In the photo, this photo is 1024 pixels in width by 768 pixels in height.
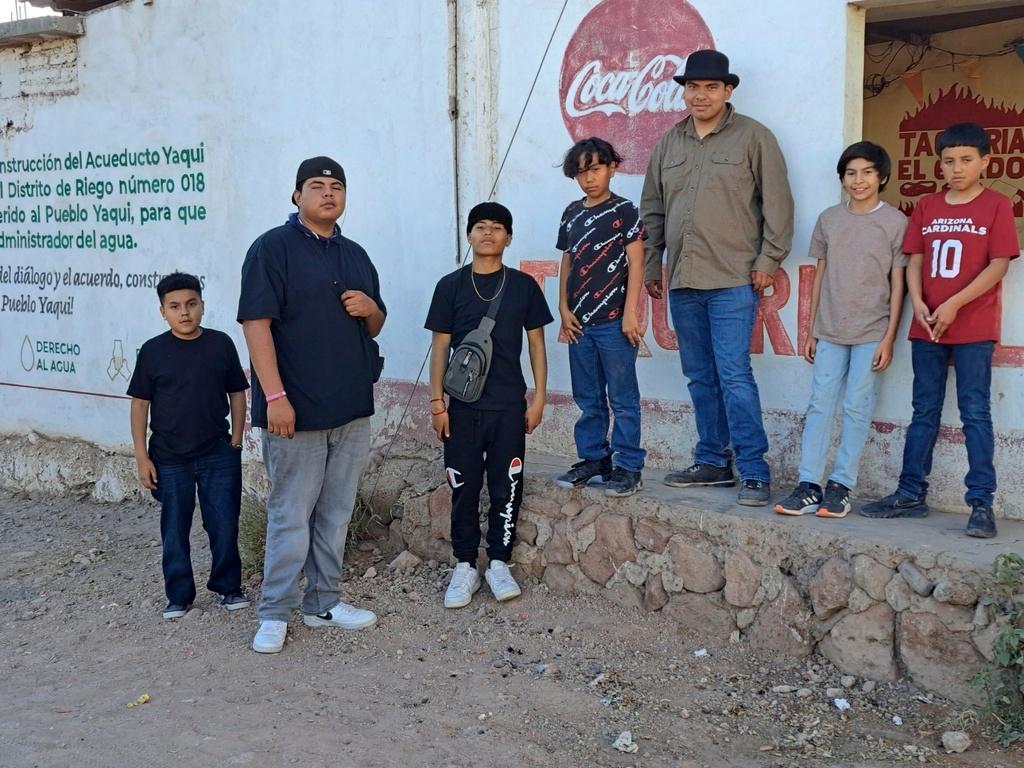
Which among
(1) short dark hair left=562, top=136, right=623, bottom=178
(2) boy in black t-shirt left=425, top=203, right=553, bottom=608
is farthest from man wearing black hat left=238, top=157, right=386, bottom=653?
(1) short dark hair left=562, top=136, right=623, bottom=178

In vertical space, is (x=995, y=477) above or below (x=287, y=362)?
below

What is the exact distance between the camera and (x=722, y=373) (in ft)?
15.8

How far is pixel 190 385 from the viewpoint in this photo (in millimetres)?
5043

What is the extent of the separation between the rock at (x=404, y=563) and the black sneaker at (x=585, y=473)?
0.99 m

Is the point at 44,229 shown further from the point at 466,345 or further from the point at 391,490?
the point at 466,345

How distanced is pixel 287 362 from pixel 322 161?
32.6 inches

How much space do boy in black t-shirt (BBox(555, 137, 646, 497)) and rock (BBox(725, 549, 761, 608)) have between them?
0.59 metres

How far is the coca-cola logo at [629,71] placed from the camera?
17.1ft

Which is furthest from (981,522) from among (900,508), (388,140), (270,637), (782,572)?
(388,140)

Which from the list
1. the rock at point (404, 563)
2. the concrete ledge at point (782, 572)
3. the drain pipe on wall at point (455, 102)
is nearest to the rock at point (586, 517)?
the concrete ledge at point (782, 572)

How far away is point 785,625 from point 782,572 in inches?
8.1

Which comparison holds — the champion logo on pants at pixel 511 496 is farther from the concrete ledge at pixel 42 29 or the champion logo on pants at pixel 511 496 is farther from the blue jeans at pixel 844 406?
the concrete ledge at pixel 42 29

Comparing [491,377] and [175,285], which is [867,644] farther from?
[175,285]

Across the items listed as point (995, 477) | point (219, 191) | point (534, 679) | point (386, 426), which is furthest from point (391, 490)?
point (995, 477)
